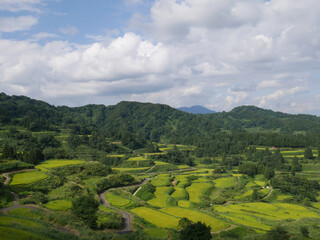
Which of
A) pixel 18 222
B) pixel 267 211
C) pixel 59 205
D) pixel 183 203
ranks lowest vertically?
pixel 267 211

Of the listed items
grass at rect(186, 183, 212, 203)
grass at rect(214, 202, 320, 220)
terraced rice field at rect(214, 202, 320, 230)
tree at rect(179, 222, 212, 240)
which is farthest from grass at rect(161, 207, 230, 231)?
grass at rect(186, 183, 212, 203)

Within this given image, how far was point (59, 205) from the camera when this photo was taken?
129ft

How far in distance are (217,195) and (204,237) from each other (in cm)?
4397

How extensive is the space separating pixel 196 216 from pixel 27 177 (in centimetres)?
3576

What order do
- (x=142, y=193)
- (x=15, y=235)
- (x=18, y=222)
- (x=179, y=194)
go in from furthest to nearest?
(x=179, y=194) → (x=142, y=193) → (x=18, y=222) → (x=15, y=235)

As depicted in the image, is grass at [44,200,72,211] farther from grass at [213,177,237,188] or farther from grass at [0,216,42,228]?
grass at [213,177,237,188]

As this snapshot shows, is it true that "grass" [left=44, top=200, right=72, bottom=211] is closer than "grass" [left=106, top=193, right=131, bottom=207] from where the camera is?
Yes

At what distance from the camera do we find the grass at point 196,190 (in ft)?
210

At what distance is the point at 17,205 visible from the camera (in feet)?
118

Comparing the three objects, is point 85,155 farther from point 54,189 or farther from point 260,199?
point 260,199

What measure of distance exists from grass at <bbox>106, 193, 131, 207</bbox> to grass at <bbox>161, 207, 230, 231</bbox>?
7704 millimetres

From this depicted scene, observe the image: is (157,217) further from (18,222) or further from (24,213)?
(18,222)

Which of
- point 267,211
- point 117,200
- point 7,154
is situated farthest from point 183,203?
point 7,154

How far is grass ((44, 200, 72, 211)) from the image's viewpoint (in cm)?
3785
